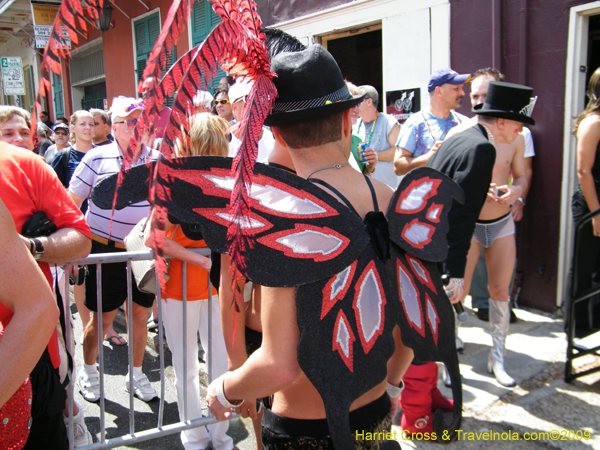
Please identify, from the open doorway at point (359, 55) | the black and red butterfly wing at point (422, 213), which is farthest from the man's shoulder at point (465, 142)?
the open doorway at point (359, 55)

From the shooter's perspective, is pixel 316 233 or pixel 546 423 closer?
pixel 316 233

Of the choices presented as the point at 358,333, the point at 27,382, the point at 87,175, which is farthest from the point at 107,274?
the point at 358,333

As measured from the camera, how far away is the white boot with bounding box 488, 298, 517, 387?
138 inches

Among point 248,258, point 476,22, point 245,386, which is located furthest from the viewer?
point 476,22

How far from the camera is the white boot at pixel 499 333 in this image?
350 centimetres

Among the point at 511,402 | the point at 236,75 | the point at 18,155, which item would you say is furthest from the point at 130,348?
the point at 511,402

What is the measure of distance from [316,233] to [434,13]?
469 centimetres

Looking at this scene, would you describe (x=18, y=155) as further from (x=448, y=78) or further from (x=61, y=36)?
(x=448, y=78)

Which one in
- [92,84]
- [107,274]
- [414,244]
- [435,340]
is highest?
[92,84]

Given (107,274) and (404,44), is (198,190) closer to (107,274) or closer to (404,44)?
(107,274)

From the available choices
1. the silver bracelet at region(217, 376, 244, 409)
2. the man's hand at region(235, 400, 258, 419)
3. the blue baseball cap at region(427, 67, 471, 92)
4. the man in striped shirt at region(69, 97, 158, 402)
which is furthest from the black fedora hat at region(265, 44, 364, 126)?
the blue baseball cap at region(427, 67, 471, 92)

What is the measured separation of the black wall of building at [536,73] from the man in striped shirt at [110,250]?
3.48m

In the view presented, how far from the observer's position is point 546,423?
9.78 feet

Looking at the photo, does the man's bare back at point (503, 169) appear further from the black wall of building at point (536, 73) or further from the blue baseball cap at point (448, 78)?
the black wall of building at point (536, 73)
